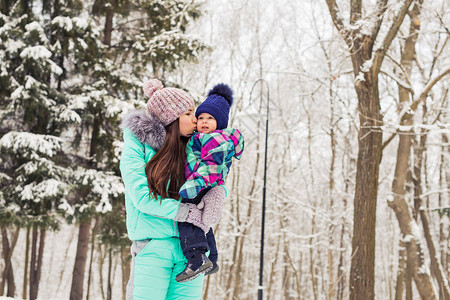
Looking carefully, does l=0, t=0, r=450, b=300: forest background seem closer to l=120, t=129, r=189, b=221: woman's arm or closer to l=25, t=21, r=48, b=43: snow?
l=25, t=21, r=48, b=43: snow

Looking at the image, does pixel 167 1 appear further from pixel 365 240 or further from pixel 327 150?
pixel 327 150

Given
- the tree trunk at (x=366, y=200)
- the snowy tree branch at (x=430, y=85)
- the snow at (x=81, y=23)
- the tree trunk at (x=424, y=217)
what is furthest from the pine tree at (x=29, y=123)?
the tree trunk at (x=424, y=217)

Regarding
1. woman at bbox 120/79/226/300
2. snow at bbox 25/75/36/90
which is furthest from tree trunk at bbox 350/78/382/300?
snow at bbox 25/75/36/90

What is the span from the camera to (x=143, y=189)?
2027 millimetres

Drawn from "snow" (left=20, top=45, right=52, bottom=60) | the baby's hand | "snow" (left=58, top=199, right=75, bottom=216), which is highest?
"snow" (left=20, top=45, right=52, bottom=60)

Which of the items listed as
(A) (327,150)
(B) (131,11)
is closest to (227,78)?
(A) (327,150)

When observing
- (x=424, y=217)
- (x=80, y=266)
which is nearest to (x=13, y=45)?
(x=80, y=266)

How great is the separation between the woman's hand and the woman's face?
1.39 ft

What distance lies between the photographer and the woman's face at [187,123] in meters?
2.26

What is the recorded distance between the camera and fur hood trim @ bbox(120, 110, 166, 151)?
214 centimetres

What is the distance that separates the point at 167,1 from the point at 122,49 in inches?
62.8

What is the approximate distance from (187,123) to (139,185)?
0.43 metres

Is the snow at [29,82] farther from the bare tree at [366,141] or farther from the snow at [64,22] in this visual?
the bare tree at [366,141]

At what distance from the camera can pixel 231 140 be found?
7.47ft
